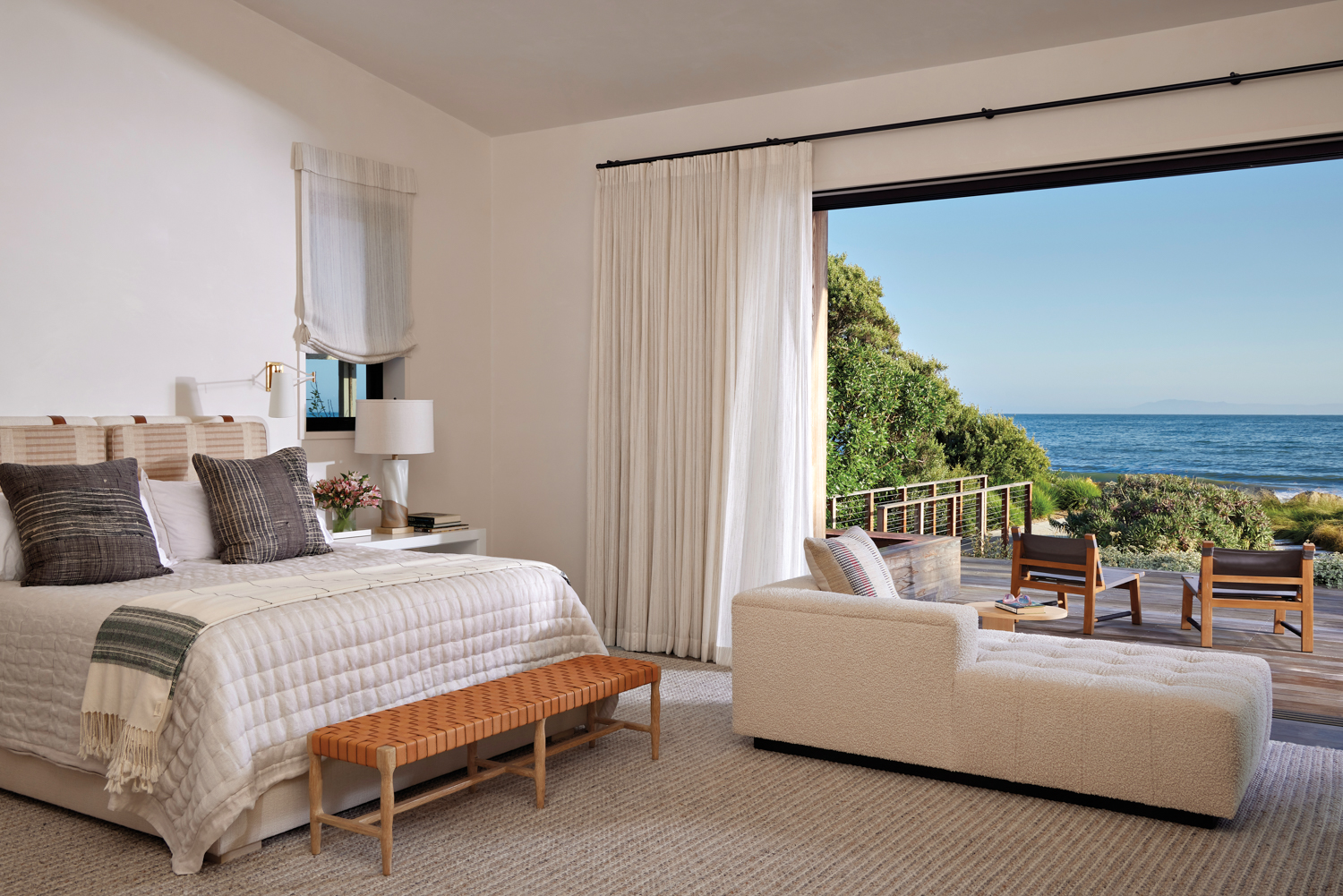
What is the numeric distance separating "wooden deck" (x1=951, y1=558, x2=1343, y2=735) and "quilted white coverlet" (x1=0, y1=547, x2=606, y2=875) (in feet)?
10.8

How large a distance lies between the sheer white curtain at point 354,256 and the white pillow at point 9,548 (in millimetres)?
1640

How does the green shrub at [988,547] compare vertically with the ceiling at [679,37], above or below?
below

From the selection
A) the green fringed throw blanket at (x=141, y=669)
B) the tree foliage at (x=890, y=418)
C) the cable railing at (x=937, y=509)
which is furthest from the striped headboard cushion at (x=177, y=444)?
the tree foliage at (x=890, y=418)

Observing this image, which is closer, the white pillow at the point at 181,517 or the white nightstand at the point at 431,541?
the white pillow at the point at 181,517

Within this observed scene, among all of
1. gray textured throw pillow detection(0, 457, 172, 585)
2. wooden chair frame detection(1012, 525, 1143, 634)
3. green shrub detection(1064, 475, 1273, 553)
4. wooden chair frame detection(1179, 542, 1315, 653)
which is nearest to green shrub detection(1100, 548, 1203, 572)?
green shrub detection(1064, 475, 1273, 553)

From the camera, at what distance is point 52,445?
3264 millimetres

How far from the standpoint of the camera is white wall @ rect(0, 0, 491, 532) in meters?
3.35

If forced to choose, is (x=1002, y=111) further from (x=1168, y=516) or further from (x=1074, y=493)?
(x=1074, y=493)

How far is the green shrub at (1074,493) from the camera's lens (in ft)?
Answer: 41.8

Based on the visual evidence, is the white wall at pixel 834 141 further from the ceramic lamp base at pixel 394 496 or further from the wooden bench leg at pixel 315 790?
the wooden bench leg at pixel 315 790

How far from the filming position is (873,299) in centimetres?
1084

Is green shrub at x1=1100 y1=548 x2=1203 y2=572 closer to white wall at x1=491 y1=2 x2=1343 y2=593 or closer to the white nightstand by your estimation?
white wall at x1=491 y1=2 x2=1343 y2=593

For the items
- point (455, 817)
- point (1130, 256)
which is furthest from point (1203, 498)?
point (455, 817)

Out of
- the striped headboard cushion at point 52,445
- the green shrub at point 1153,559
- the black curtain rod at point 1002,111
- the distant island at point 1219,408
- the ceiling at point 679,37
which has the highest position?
the ceiling at point 679,37
